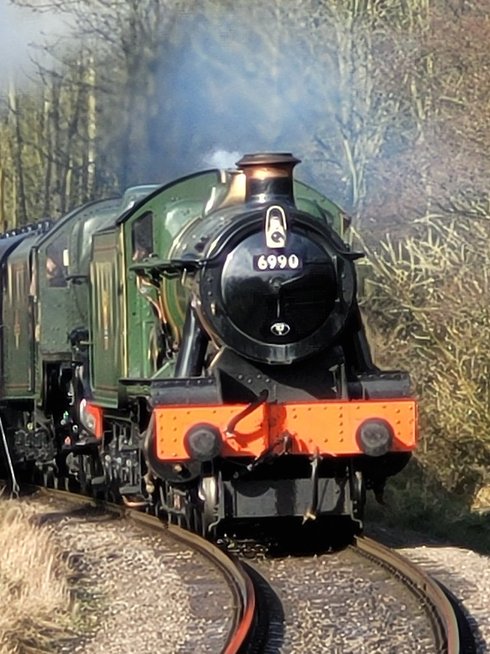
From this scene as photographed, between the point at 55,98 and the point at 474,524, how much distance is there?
44.1ft

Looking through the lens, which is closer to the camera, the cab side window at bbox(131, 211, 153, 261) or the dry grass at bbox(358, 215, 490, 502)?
the cab side window at bbox(131, 211, 153, 261)

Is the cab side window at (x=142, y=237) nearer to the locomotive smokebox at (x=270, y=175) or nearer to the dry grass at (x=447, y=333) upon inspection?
the locomotive smokebox at (x=270, y=175)

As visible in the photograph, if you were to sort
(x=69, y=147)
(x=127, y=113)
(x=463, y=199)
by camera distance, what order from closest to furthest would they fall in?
(x=463, y=199) < (x=127, y=113) < (x=69, y=147)

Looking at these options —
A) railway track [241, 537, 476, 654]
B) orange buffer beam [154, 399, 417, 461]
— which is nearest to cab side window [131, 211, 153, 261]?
orange buffer beam [154, 399, 417, 461]

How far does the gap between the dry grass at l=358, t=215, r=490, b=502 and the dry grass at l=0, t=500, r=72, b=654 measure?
18.1ft

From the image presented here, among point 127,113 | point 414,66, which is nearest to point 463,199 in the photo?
point 414,66

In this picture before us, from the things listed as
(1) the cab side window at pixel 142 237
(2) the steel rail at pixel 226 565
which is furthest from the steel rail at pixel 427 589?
(1) the cab side window at pixel 142 237

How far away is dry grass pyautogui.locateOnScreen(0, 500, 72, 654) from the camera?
7.16m

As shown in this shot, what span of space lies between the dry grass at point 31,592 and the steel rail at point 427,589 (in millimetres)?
1941

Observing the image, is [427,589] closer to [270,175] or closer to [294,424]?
[294,424]

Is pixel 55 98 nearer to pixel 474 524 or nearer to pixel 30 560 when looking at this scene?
pixel 474 524

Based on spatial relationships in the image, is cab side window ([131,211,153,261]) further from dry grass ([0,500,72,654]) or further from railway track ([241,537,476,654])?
railway track ([241,537,476,654])

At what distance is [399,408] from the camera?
9539mm

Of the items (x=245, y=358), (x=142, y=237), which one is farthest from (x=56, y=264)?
(x=245, y=358)
